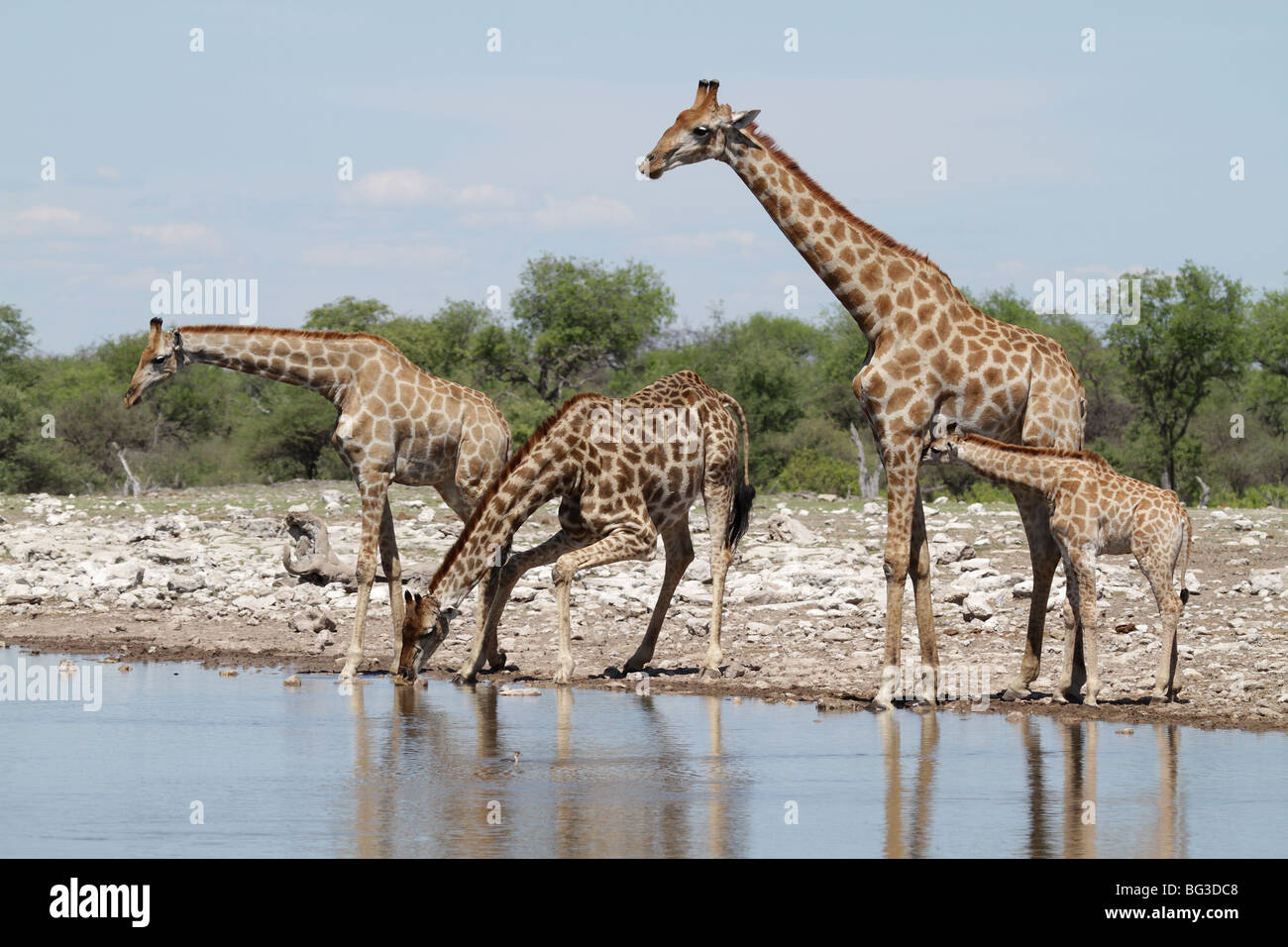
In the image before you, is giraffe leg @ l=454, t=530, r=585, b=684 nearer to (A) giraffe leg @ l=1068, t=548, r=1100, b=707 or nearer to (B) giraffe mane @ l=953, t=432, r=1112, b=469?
(B) giraffe mane @ l=953, t=432, r=1112, b=469

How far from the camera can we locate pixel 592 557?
11.7 meters

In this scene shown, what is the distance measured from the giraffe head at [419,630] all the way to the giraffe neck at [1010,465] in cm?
395

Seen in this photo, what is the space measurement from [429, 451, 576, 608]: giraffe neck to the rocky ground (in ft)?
4.07

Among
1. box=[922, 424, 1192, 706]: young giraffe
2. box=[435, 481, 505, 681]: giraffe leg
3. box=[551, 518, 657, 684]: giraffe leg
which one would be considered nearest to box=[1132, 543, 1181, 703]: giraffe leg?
box=[922, 424, 1192, 706]: young giraffe

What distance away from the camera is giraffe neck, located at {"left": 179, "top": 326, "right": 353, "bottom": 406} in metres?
13.0

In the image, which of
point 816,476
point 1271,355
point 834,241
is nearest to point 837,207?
point 834,241

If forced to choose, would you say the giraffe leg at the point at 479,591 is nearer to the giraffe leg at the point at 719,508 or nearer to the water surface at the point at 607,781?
the water surface at the point at 607,781

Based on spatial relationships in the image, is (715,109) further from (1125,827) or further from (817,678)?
(1125,827)

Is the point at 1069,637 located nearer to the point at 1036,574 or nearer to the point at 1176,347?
the point at 1036,574

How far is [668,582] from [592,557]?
1.46 m

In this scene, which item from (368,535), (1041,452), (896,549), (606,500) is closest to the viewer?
(1041,452)

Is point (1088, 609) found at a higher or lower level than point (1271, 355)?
lower

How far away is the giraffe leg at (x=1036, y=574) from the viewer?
36.4 feet
